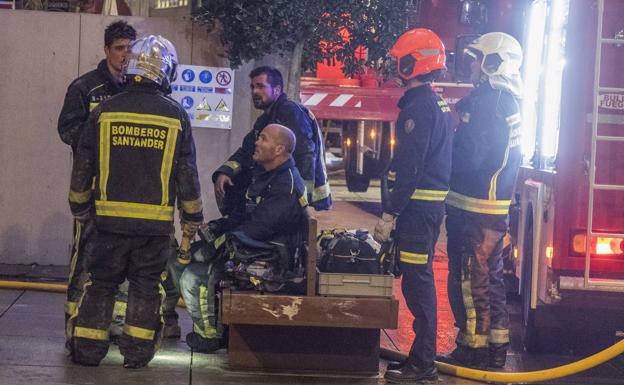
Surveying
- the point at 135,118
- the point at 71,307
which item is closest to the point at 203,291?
the point at 71,307

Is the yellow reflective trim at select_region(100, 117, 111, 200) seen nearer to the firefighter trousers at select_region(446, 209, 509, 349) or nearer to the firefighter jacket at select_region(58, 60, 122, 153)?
the firefighter jacket at select_region(58, 60, 122, 153)

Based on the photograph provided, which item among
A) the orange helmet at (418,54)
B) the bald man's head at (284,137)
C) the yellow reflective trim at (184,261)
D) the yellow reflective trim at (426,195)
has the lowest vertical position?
the yellow reflective trim at (184,261)

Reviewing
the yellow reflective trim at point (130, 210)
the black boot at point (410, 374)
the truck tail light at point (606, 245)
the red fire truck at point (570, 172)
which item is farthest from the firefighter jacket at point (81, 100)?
the truck tail light at point (606, 245)

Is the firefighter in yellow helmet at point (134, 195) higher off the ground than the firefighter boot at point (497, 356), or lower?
higher

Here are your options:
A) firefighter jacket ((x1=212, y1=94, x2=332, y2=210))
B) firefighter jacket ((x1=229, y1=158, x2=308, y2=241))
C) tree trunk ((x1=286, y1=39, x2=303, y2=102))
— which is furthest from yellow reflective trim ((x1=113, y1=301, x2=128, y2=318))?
tree trunk ((x1=286, y1=39, x2=303, y2=102))

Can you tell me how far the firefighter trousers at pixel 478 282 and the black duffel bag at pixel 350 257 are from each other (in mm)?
762

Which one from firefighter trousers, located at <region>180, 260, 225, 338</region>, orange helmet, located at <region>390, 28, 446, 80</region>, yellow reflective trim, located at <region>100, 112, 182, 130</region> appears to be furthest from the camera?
firefighter trousers, located at <region>180, 260, 225, 338</region>

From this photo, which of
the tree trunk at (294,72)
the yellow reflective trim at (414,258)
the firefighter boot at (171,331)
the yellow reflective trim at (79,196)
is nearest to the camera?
the yellow reflective trim at (79,196)

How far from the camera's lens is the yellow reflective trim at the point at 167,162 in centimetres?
619

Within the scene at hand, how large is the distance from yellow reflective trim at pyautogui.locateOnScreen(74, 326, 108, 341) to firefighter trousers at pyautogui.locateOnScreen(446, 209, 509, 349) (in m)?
2.27

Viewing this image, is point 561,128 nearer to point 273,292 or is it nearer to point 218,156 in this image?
point 273,292

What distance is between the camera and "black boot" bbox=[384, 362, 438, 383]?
20.9 feet

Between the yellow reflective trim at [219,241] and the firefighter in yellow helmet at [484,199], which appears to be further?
the firefighter in yellow helmet at [484,199]

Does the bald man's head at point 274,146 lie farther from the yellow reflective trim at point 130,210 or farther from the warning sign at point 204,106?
the warning sign at point 204,106
